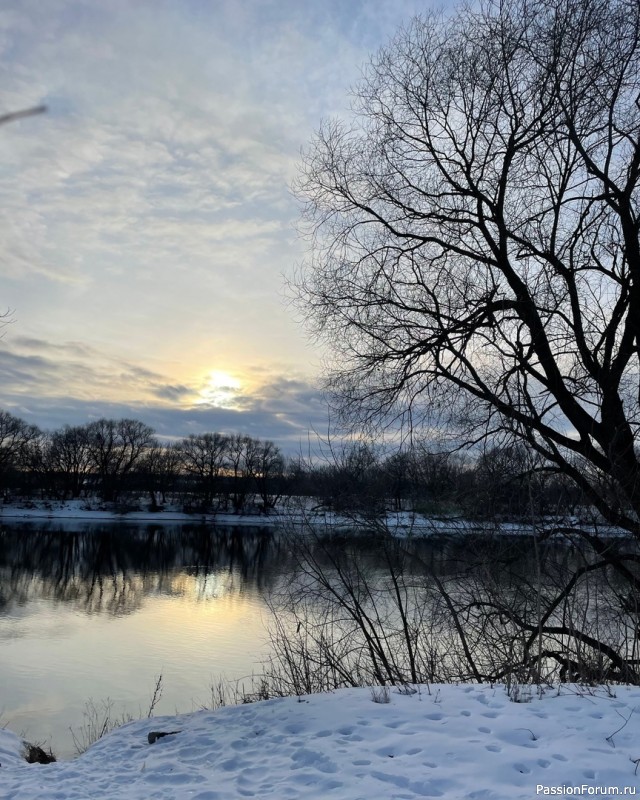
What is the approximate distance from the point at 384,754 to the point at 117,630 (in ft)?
54.8

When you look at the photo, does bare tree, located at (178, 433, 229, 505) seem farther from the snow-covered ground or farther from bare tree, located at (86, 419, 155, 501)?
the snow-covered ground

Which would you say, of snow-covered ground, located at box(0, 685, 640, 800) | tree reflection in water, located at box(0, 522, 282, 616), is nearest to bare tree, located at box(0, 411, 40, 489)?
tree reflection in water, located at box(0, 522, 282, 616)

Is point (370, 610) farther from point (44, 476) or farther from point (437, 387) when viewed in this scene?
point (44, 476)

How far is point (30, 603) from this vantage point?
892 inches

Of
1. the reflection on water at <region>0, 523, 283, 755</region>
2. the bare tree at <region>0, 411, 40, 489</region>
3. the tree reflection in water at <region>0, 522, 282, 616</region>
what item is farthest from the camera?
the bare tree at <region>0, 411, 40, 489</region>

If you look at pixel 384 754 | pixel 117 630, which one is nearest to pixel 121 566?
pixel 117 630

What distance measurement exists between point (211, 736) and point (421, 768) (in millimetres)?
2782

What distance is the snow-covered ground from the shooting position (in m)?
4.23

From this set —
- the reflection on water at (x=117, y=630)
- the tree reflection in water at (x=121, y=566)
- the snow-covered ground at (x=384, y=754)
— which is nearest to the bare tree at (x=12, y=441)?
the tree reflection in water at (x=121, y=566)

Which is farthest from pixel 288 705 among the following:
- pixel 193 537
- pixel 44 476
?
pixel 44 476

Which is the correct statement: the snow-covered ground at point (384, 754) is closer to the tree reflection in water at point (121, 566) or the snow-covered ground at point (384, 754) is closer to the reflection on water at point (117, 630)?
the reflection on water at point (117, 630)

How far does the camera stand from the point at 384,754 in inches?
193

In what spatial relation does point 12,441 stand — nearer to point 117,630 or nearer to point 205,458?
point 205,458

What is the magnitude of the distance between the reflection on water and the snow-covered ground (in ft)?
19.1
